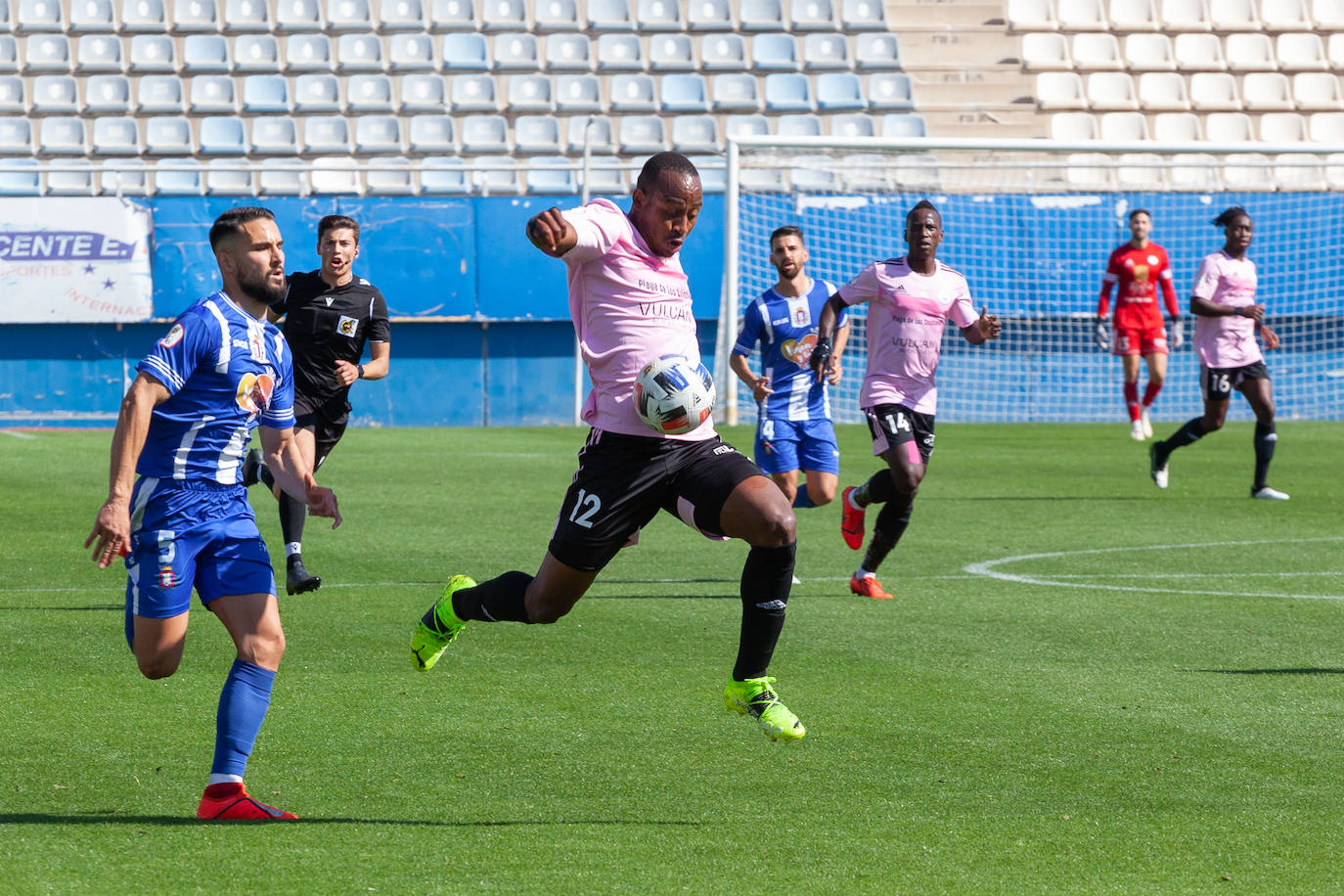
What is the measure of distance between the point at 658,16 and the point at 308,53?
577 centimetres

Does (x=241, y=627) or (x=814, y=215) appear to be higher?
(x=814, y=215)

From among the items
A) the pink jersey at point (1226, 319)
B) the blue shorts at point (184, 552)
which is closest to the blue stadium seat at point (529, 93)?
the pink jersey at point (1226, 319)

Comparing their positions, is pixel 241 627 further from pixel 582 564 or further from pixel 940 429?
pixel 940 429

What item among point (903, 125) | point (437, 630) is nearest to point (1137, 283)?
point (903, 125)

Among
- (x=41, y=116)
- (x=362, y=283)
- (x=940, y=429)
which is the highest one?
(x=41, y=116)

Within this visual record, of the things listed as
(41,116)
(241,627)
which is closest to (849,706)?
(241,627)

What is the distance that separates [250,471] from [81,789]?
4446 millimetres

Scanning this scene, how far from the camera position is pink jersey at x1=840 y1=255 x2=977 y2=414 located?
32.4 ft

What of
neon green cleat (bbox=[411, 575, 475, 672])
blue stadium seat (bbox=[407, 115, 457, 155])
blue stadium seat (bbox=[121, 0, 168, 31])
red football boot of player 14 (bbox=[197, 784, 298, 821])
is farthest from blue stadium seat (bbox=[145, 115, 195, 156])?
red football boot of player 14 (bbox=[197, 784, 298, 821])

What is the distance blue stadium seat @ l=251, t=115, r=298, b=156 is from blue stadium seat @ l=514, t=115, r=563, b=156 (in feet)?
11.2

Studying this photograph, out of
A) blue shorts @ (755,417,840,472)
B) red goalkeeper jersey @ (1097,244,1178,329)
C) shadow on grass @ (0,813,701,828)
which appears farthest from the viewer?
red goalkeeper jersey @ (1097,244,1178,329)

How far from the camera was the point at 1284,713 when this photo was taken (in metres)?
6.55

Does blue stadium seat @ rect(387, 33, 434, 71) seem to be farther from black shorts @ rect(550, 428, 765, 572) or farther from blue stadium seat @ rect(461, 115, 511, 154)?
black shorts @ rect(550, 428, 765, 572)

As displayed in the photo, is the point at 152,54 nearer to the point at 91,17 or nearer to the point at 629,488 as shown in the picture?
the point at 91,17
